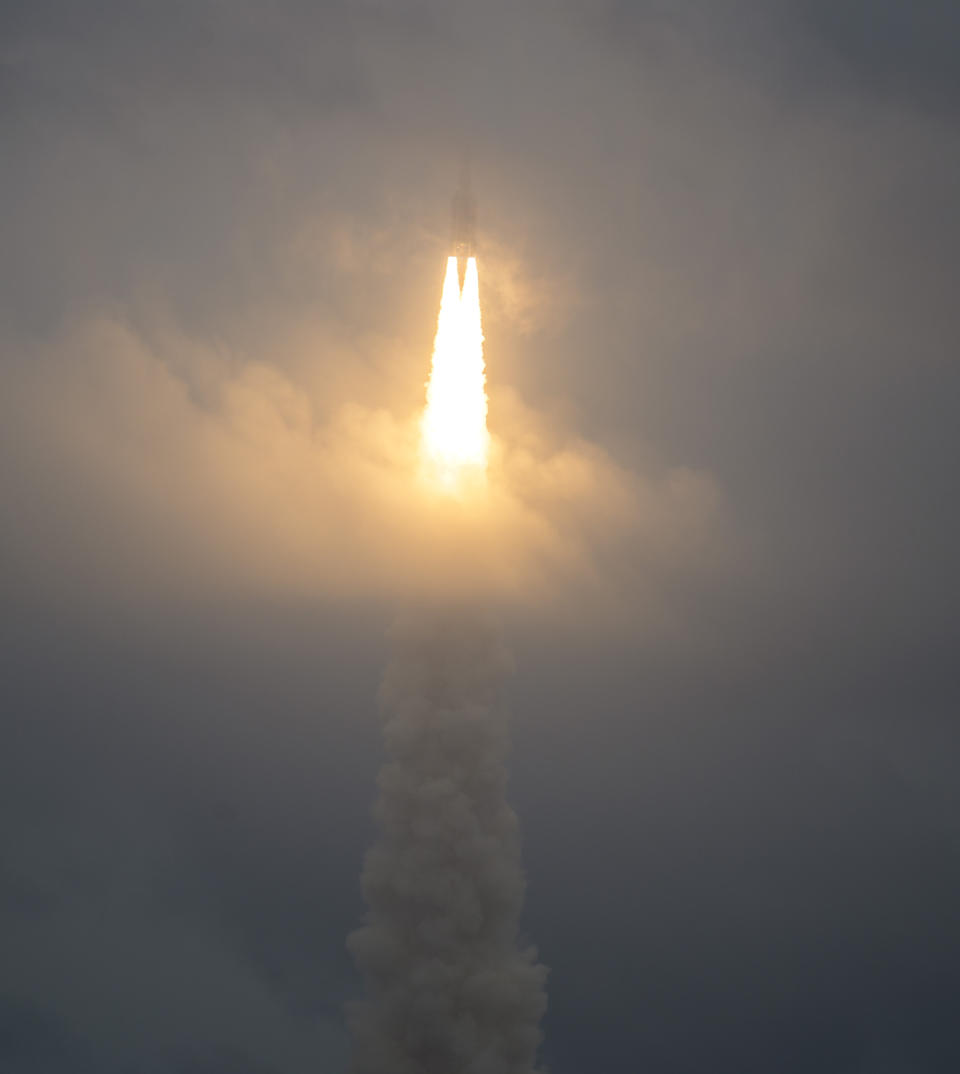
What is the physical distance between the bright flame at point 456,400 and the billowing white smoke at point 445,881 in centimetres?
705

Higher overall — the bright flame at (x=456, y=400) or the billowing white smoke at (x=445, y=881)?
the bright flame at (x=456, y=400)

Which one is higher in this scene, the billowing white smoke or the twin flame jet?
the twin flame jet

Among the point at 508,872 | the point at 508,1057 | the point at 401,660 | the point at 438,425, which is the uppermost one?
the point at 438,425

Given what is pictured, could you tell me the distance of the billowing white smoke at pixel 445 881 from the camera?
3533 inches

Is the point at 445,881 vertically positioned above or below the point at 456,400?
below

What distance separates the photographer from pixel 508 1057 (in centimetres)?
9144

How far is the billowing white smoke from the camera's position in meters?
89.8

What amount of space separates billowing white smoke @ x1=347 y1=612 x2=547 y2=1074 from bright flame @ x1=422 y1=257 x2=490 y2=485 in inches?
278

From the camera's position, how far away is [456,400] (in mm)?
93188

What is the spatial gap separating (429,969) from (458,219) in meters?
32.5

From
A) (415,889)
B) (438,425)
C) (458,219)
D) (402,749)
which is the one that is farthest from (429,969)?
(458,219)

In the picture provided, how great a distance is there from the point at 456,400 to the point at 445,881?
21632mm

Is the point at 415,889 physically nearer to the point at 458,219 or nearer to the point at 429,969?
the point at 429,969

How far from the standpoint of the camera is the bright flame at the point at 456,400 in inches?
3649
